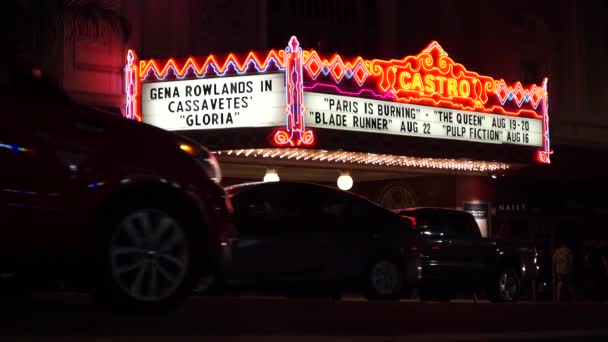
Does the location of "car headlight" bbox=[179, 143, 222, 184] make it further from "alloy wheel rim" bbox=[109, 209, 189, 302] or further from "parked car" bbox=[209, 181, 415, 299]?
"parked car" bbox=[209, 181, 415, 299]

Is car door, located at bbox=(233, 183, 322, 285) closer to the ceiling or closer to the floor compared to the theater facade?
closer to the floor

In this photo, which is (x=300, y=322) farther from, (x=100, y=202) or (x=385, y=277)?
(x=385, y=277)

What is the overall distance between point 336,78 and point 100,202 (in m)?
13.4

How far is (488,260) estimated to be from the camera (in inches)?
760

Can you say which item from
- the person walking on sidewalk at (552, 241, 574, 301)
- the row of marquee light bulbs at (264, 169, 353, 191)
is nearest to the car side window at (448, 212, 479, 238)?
the row of marquee light bulbs at (264, 169, 353, 191)

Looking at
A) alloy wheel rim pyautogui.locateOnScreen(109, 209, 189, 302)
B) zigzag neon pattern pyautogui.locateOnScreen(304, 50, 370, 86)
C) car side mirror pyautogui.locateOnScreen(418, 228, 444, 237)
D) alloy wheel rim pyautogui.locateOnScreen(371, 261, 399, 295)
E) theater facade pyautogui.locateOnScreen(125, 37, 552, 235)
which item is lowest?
alloy wheel rim pyautogui.locateOnScreen(371, 261, 399, 295)

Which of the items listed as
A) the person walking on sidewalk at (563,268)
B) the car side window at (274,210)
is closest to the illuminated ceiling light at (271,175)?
the person walking on sidewalk at (563,268)

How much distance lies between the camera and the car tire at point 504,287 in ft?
63.8

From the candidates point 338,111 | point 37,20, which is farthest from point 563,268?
point 37,20

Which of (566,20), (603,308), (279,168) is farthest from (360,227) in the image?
(566,20)

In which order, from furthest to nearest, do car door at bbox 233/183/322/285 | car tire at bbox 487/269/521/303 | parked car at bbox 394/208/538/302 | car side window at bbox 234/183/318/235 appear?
car tire at bbox 487/269/521/303 → parked car at bbox 394/208/538/302 → car side window at bbox 234/183/318/235 → car door at bbox 233/183/322/285

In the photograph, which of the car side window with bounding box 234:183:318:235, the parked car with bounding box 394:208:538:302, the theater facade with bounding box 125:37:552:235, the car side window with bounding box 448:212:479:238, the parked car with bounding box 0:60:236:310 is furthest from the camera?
the theater facade with bounding box 125:37:552:235

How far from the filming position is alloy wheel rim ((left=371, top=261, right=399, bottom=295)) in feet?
45.9

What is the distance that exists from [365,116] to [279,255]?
861 centimetres
